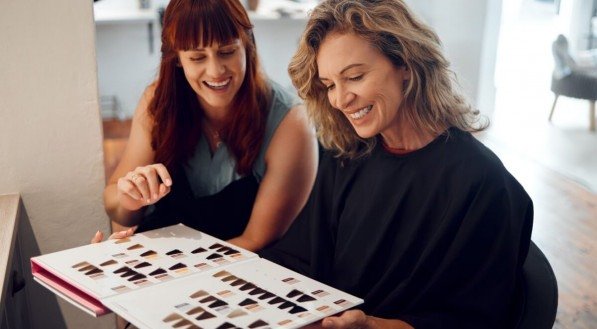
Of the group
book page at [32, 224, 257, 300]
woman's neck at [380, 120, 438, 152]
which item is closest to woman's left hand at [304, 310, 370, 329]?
book page at [32, 224, 257, 300]

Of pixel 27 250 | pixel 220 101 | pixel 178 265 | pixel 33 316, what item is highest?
pixel 220 101

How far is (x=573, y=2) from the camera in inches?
119

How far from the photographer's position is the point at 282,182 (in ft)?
→ 6.31

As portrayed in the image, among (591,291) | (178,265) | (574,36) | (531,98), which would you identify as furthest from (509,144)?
(178,265)

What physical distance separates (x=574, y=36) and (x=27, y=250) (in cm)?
226

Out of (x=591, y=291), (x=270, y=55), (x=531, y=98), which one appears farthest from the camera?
(x=270, y=55)

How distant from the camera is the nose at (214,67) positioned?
180 cm

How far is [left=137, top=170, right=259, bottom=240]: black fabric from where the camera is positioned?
6.56 ft

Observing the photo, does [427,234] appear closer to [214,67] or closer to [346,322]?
[346,322]

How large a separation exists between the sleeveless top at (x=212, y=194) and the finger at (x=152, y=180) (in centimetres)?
34

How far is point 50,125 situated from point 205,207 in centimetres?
44

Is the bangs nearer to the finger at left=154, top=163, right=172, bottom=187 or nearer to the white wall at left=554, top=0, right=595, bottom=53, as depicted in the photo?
the finger at left=154, top=163, right=172, bottom=187

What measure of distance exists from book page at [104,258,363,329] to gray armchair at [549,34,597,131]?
78.5 inches

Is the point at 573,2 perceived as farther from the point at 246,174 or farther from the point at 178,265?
the point at 178,265
